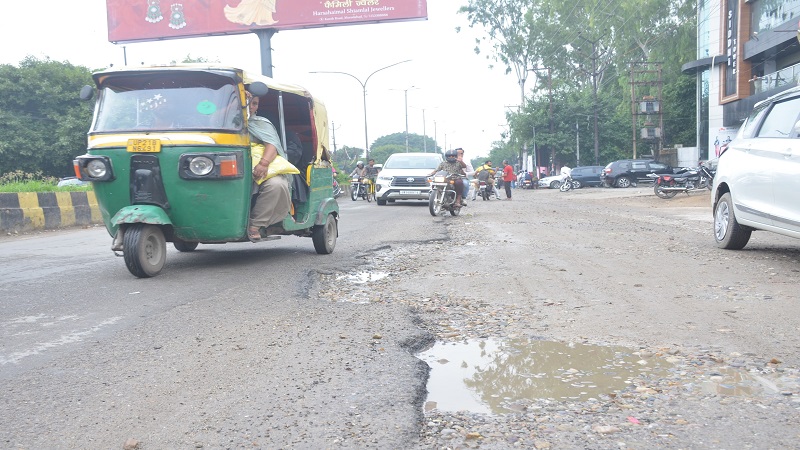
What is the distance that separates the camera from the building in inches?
1147

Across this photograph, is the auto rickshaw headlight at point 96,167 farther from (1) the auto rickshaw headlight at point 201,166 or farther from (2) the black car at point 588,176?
(2) the black car at point 588,176

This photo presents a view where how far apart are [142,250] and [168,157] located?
2.91 ft

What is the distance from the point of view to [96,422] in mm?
3020

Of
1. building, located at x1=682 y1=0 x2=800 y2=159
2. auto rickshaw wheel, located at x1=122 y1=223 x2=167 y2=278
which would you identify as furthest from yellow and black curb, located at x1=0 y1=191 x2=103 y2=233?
building, located at x1=682 y1=0 x2=800 y2=159

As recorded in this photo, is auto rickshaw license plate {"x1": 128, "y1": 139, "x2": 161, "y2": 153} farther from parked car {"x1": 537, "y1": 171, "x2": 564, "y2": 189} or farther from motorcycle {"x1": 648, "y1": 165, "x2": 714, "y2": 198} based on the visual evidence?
parked car {"x1": 537, "y1": 171, "x2": 564, "y2": 189}

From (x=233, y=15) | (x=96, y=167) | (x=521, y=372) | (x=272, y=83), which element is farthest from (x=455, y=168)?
(x=233, y=15)

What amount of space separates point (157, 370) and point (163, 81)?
157 inches

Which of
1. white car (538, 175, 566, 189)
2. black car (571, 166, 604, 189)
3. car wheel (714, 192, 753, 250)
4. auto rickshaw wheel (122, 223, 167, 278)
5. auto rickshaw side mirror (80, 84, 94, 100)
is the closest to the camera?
auto rickshaw wheel (122, 223, 167, 278)

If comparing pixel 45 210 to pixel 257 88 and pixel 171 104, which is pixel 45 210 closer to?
pixel 171 104

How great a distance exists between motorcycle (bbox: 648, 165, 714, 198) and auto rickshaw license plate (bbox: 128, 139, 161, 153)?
21115 mm

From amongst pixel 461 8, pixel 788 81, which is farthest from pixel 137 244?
pixel 461 8

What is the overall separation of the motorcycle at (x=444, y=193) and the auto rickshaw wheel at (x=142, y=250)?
949 centimetres

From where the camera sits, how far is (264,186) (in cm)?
723

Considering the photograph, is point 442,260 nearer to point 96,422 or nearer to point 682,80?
point 96,422
